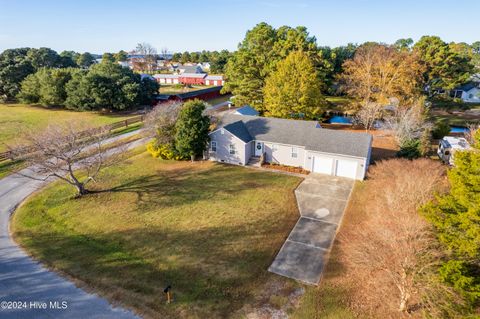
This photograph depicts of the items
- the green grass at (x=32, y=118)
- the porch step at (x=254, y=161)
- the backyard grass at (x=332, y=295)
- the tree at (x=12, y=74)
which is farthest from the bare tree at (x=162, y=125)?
the tree at (x=12, y=74)

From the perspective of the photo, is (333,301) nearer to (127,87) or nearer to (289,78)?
(289,78)

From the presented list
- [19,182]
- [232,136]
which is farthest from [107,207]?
[232,136]

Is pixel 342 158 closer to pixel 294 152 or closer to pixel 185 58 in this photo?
pixel 294 152

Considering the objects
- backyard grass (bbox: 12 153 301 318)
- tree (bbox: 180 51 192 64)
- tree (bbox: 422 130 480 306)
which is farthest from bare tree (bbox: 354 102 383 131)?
tree (bbox: 180 51 192 64)

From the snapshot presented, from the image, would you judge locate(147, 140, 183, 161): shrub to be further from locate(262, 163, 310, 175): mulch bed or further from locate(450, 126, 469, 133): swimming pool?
locate(450, 126, 469, 133): swimming pool

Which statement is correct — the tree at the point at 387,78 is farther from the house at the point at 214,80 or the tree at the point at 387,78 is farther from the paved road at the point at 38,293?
the house at the point at 214,80
